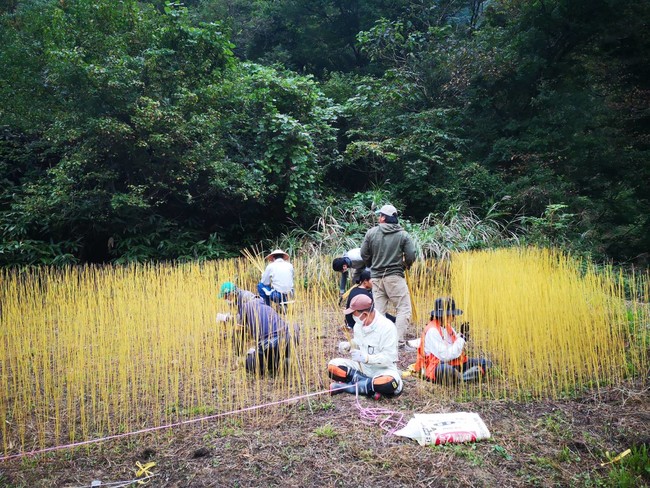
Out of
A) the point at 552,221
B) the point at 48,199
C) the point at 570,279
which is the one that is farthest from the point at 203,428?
the point at 552,221

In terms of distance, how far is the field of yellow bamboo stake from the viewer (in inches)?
124

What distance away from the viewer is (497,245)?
7582 millimetres

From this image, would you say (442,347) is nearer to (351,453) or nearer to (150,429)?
(351,453)

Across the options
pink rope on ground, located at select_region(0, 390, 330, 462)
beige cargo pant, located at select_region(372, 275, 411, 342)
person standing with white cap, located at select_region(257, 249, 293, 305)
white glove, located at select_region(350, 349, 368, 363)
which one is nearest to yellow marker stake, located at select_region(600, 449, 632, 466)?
white glove, located at select_region(350, 349, 368, 363)

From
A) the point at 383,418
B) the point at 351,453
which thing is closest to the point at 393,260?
the point at 383,418

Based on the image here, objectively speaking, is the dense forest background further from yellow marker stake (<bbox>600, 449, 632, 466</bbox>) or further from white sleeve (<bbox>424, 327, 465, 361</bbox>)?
yellow marker stake (<bbox>600, 449, 632, 466</bbox>)

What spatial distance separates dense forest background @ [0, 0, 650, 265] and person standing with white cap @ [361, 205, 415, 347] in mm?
3910

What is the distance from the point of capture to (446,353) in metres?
3.52

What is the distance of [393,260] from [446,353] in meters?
1.13

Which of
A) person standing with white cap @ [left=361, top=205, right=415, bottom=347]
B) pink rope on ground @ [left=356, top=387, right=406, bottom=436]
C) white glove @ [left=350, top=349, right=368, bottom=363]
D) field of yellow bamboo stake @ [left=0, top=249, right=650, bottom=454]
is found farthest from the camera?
person standing with white cap @ [left=361, top=205, right=415, bottom=347]

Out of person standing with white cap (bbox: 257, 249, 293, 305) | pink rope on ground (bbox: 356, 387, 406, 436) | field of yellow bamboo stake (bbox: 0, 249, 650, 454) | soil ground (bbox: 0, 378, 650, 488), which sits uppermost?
person standing with white cap (bbox: 257, 249, 293, 305)

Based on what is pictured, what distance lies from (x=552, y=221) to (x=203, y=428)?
6.53 m

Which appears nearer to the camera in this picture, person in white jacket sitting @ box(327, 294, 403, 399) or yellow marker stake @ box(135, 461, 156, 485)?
yellow marker stake @ box(135, 461, 156, 485)

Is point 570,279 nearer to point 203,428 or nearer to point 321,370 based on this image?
point 321,370
